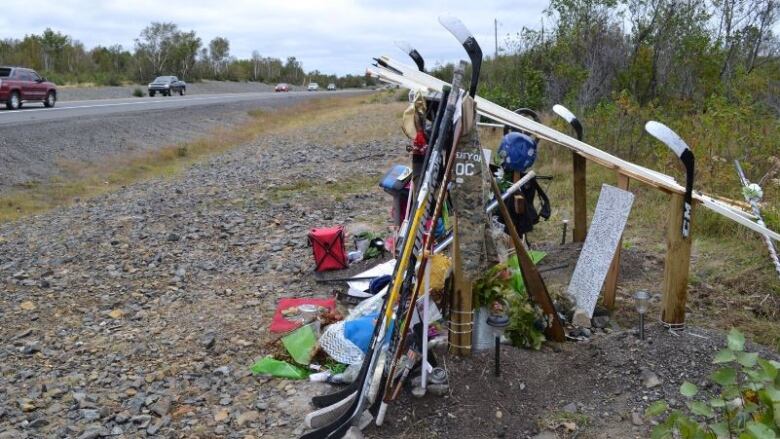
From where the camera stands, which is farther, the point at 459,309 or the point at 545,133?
the point at 545,133

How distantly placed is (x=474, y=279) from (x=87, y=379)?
286 cm

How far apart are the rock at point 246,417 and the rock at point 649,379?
2.33 m

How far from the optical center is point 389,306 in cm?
367

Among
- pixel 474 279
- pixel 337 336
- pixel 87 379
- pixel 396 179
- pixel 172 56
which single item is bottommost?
pixel 87 379

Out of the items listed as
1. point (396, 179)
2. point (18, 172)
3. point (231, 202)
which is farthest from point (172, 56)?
point (396, 179)

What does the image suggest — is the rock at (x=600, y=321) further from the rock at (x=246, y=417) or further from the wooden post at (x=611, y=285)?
the rock at (x=246, y=417)

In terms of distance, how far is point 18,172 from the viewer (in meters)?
14.5

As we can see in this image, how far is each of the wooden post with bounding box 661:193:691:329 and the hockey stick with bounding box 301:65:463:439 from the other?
5.21 ft

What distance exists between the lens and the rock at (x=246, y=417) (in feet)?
13.4

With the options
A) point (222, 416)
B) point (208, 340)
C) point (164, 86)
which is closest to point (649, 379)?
point (222, 416)

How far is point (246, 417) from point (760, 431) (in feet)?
9.73

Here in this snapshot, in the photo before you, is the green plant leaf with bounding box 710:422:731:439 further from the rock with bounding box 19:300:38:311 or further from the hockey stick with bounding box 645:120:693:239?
the rock with bounding box 19:300:38:311

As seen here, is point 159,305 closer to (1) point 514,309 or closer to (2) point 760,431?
(1) point 514,309

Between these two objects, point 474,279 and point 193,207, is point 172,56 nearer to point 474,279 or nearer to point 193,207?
point 193,207
